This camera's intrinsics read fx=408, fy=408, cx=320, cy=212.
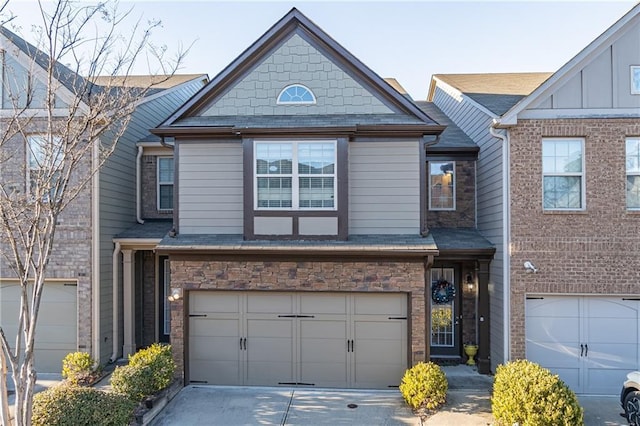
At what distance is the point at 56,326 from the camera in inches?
394

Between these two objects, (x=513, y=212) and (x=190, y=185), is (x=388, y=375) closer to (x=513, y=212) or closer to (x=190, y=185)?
(x=513, y=212)

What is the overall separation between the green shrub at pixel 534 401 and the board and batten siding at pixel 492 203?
6.71 feet

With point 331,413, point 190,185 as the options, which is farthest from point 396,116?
point 331,413

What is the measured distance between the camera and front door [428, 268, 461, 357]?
10.7m

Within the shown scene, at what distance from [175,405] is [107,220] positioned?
4999 millimetres

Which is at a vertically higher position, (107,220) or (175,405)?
(107,220)

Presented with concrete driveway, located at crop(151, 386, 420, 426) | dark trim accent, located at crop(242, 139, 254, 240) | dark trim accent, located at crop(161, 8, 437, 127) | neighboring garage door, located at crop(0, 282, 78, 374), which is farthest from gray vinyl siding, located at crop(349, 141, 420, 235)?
neighboring garage door, located at crop(0, 282, 78, 374)

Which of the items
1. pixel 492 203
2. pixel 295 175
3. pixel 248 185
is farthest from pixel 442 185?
pixel 248 185

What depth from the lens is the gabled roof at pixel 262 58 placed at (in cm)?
933

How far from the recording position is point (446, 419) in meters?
7.46

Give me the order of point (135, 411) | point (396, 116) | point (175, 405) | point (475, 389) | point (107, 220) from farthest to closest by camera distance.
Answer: point (107, 220) < point (396, 116) < point (475, 389) < point (175, 405) < point (135, 411)

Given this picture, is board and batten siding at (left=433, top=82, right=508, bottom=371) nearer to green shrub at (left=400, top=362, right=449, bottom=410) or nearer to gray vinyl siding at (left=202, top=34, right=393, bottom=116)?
green shrub at (left=400, top=362, right=449, bottom=410)

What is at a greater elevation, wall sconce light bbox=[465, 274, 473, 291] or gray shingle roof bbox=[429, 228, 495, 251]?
gray shingle roof bbox=[429, 228, 495, 251]

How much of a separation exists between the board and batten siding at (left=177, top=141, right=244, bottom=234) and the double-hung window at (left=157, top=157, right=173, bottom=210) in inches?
98.8
